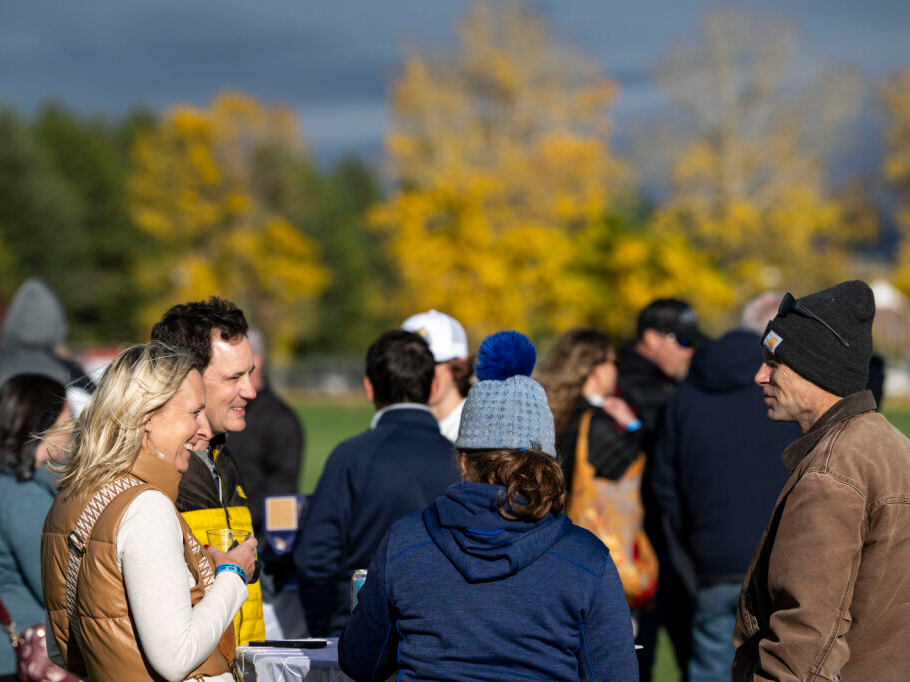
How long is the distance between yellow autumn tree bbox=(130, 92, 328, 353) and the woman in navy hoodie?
51.1 meters

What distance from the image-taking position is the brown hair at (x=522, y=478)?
2494 millimetres

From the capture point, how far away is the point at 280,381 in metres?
54.1

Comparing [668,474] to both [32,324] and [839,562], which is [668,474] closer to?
[839,562]

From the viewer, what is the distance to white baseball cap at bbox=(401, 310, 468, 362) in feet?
16.4

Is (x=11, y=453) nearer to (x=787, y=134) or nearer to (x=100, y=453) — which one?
(x=100, y=453)

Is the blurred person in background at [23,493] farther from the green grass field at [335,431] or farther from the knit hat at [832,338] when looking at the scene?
the green grass field at [335,431]

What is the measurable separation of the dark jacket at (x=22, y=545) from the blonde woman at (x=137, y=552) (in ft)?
3.25

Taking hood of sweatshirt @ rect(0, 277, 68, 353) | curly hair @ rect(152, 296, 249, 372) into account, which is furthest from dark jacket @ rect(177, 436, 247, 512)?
hood of sweatshirt @ rect(0, 277, 68, 353)

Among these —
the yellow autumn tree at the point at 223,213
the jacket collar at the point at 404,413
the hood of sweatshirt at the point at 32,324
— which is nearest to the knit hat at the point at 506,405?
the jacket collar at the point at 404,413

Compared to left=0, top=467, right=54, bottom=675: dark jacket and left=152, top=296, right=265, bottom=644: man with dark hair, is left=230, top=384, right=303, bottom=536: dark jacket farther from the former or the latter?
left=152, top=296, right=265, bottom=644: man with dark hair

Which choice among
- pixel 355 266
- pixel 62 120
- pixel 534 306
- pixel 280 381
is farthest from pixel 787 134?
pixel 62 120

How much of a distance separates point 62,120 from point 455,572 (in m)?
73.9

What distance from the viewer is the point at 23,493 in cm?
408

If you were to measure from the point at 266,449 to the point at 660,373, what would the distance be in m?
2.73
